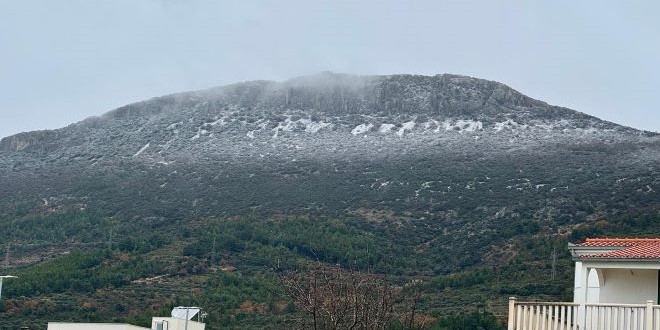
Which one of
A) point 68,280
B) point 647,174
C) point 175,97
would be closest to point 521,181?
point 647,174

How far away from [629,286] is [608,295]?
0.37 m

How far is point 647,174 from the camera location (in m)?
89.2

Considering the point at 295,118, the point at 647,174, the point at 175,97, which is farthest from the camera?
the point at 175,97

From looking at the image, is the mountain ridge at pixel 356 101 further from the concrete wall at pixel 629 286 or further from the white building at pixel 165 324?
the concrete wall at pixel 629 286

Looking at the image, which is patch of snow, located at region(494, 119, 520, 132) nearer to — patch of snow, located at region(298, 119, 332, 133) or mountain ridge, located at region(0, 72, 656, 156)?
mountain ridge, located at region(0, 72, 656, 156)

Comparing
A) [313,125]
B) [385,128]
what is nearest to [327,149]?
[385,128]

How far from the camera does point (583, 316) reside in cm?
1962

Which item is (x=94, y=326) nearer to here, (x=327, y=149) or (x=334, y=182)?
(x=334, y=182)

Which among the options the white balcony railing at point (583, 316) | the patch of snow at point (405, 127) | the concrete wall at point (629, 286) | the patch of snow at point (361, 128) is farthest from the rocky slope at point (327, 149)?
the white balcony railing at point (583, 316)

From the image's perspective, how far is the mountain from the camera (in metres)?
81.0

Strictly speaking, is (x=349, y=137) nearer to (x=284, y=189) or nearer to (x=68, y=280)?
(x=284, y=189)

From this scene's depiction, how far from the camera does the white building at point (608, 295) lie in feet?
63.3

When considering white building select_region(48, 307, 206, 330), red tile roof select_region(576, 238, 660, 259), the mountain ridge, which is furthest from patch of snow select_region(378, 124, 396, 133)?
red tile roof select_region(576, 238, 660, 259)

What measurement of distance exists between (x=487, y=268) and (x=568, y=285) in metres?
15.9
